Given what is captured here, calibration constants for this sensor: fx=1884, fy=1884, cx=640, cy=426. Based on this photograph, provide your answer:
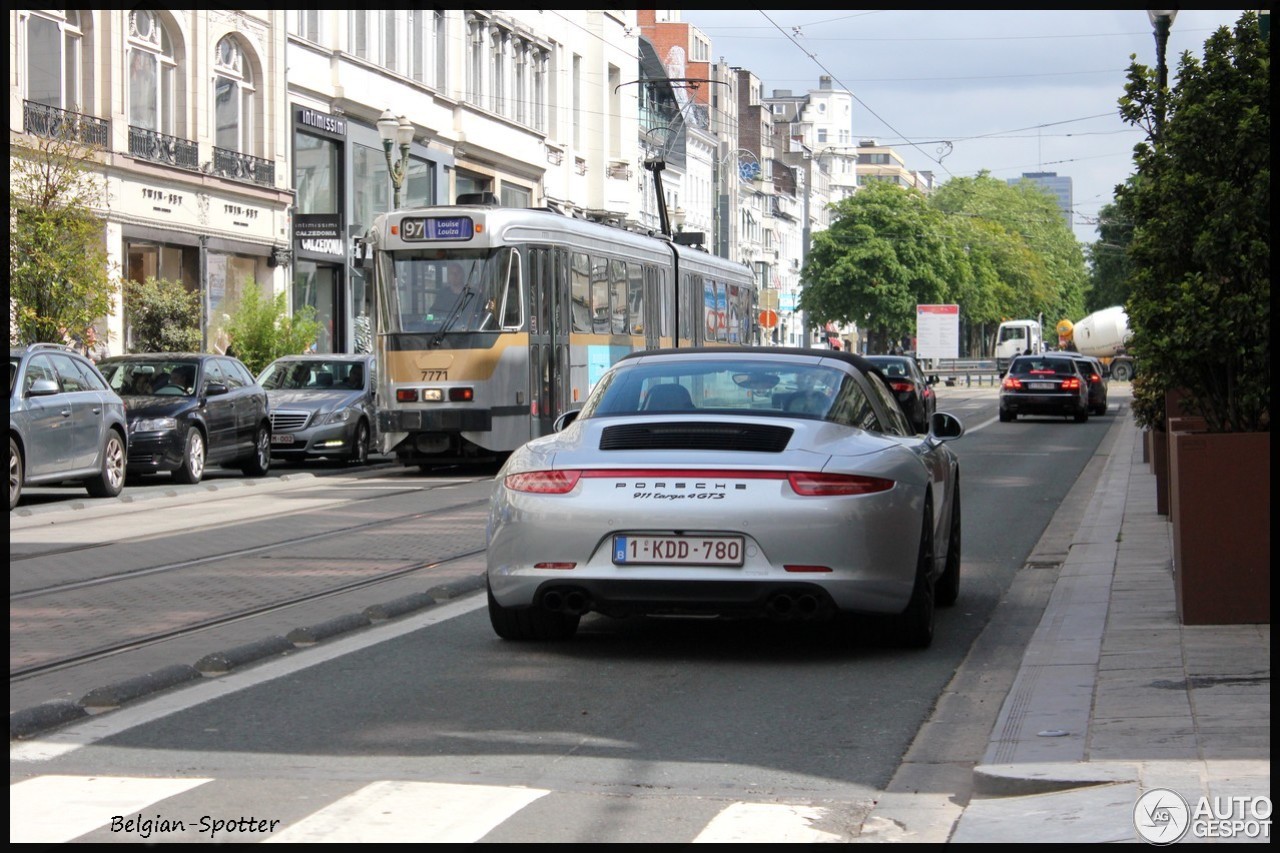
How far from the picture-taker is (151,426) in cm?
2239

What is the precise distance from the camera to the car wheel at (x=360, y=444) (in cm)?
2722

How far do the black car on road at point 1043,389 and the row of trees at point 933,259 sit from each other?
53.7 metres

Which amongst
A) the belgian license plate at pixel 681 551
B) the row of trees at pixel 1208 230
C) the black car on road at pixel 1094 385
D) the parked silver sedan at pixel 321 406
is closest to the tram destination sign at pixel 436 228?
the parked silver sedan at pixel 321 406

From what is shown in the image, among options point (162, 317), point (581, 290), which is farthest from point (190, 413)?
point (162, 317)

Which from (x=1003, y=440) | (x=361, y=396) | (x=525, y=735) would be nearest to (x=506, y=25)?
(x=1003, y=440)

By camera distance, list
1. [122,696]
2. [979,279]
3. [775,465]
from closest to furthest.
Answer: [122,696]
[775,465]
[979,279]

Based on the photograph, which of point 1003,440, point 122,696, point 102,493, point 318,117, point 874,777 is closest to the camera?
point 874,777

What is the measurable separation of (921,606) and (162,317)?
Result: 80.5 feet

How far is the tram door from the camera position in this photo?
24.0 m

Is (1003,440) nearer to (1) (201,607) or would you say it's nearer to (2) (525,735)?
(1) (201,607)

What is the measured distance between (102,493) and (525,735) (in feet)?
47.4

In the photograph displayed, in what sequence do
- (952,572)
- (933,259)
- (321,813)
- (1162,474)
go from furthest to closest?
(933,259)
(1162,474)
(952,572)
(321,813)

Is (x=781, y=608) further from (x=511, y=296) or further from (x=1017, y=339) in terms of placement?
(x=1017, y=339)

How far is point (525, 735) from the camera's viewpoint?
700cm
